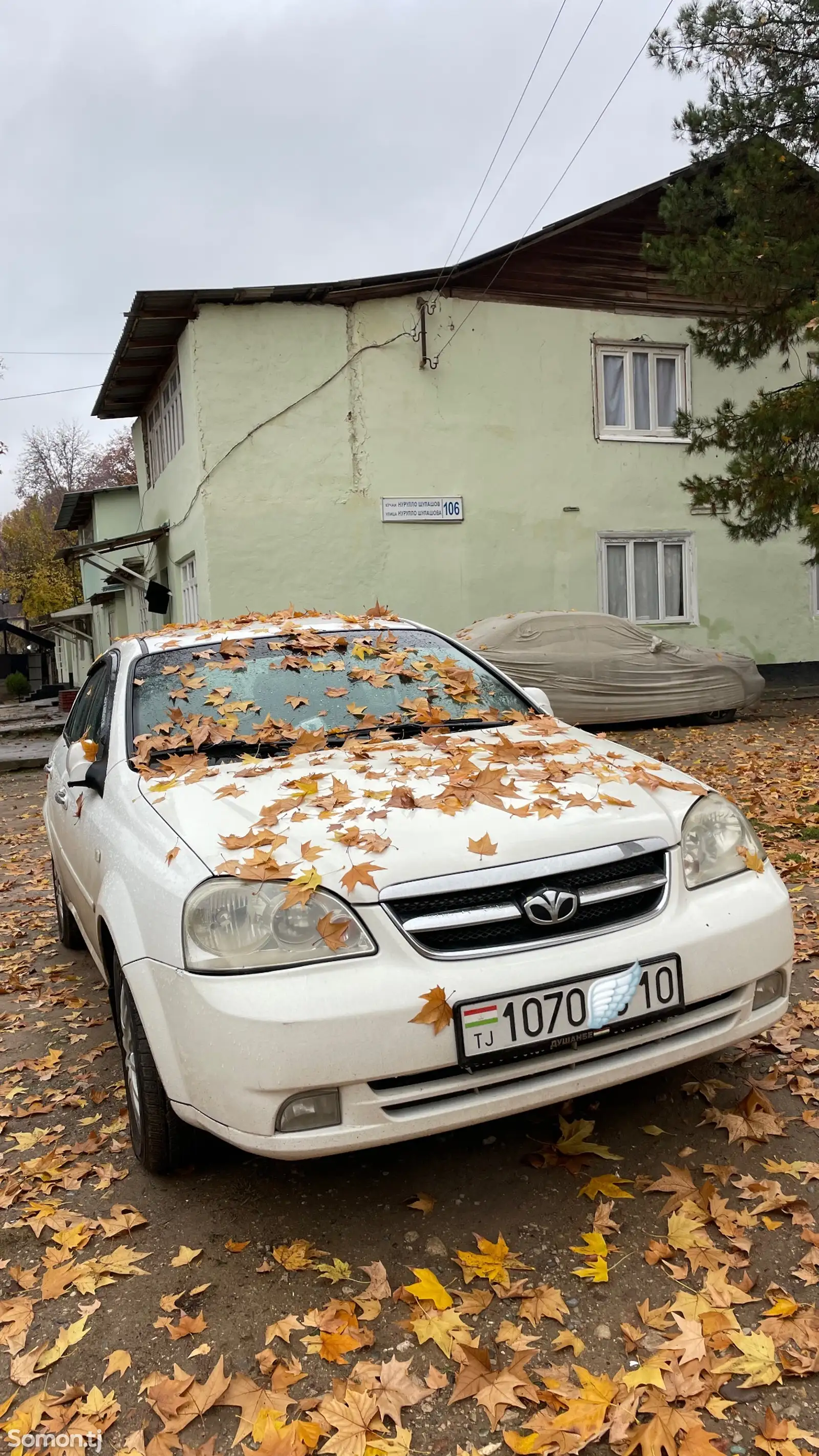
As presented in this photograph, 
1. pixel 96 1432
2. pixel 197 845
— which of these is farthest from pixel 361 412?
pixel 96 1432

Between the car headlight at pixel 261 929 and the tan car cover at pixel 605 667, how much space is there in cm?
849

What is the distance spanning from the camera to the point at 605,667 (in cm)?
1123

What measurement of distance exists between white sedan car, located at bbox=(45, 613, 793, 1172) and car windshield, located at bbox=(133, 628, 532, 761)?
0.63 feet

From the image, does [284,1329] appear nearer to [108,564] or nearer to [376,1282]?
[376,1282]

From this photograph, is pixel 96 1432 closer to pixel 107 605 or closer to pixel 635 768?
pixel 635 768

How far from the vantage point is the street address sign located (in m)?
13.6

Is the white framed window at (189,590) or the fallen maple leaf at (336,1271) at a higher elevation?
the white framed window at (189,590)

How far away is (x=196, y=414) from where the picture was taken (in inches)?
511

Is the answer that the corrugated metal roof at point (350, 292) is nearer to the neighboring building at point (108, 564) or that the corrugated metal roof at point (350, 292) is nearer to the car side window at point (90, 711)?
the neighboring building at point (108, 564)

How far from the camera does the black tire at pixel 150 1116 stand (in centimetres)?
250

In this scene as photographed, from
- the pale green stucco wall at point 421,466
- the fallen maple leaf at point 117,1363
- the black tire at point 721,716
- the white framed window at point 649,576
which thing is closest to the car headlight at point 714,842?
the fallen maple leaf at point 117,1363

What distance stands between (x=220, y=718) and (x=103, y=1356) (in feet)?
6.19

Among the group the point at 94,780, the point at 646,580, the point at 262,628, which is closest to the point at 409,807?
the point at 94,780

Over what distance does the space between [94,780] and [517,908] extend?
166cm
